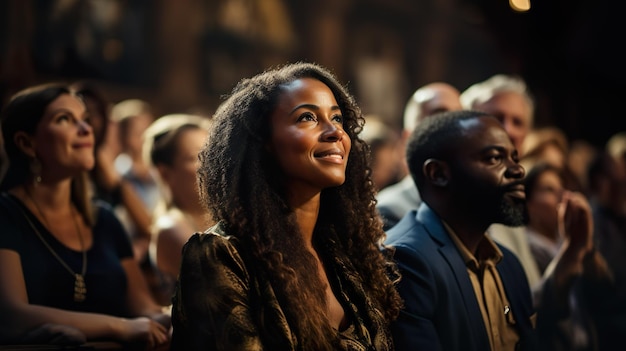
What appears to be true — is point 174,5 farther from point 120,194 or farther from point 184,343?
point 184,343

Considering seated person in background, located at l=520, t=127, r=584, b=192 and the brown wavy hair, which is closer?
the brown wavy hair

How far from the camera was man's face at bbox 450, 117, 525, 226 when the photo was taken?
3324 millimetres

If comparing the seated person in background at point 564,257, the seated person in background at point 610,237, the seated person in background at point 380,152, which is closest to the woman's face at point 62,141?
the seated person in background at point 564,257

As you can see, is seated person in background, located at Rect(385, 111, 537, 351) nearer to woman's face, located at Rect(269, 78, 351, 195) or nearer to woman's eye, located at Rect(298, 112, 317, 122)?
woman's face, located at Rect(269, 78, 351, 195)

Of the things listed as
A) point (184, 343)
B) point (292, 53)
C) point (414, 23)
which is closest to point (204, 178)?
point (184, 343)

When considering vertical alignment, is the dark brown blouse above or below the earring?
below

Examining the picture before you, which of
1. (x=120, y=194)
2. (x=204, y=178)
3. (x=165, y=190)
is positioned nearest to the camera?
(x=204, y=178)

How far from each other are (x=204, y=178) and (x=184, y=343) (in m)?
0.56

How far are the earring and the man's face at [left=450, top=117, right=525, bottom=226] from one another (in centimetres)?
173

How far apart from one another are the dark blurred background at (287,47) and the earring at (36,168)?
2.27 meters

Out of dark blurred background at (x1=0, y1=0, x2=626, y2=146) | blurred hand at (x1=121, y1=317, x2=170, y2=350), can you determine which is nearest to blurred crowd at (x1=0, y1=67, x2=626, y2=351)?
blurred hand at (x1=121, y1=317, x2=170, y2=350)

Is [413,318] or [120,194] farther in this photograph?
[120,194]

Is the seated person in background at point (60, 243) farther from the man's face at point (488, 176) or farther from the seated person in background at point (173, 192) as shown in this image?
the man's face at point (488, 176)

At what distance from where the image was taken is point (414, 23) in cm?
1536
